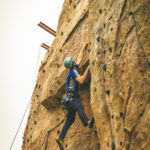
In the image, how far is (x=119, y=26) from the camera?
13.5 feet

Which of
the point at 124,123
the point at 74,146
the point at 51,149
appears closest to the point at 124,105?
the point at 124,123

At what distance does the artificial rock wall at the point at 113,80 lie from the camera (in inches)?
136

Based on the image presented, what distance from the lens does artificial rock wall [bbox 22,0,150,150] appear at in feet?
11.3

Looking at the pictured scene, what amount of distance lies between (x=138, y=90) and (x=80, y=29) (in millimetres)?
3203

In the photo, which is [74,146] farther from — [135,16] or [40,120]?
[135,16]

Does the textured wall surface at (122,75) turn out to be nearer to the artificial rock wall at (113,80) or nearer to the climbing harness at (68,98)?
the artificial rock wall at (113,80)

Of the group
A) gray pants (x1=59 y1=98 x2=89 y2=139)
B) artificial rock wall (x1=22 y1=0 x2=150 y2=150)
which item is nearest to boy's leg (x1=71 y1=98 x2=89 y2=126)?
gray pants (x1=59 y1=98 x2=89 y2=139)

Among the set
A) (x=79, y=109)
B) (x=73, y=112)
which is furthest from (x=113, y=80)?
(x=73, y=112)

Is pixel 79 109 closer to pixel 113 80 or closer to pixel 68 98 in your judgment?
pixel 68 98

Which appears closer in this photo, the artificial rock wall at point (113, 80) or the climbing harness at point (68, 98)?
the artificial rock wall at point (113, 80)

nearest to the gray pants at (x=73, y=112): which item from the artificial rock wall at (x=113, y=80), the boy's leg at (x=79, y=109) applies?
the boy's leg at (x=79, y=109)

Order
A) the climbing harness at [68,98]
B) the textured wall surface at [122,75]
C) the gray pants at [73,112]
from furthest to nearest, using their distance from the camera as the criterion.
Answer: the climbing harness at [68,98]
the gray pants at [73,112]
the textured wall surface at [122,75]

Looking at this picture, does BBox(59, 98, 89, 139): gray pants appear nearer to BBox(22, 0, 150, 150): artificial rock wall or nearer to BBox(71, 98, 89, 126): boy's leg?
BBox(71, 98, 89, 126): boy's leg

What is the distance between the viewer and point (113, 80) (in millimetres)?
3957
